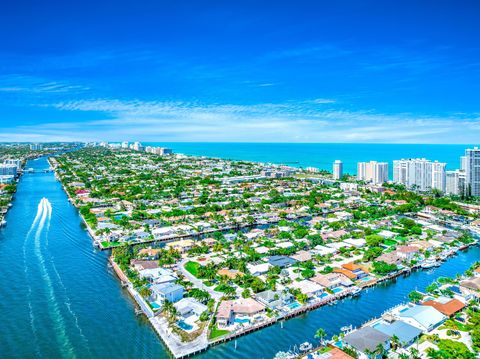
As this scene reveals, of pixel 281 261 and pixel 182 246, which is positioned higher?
pixel 182 246

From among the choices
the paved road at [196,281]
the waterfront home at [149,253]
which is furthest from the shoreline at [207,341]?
the paved road at [196,281]

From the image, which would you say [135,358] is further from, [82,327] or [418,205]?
[418,205]

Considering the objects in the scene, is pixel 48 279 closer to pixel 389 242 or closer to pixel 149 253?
pixel 149 253

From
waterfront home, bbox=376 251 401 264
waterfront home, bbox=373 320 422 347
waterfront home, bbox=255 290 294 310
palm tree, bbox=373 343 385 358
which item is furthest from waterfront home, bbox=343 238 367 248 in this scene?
palm tree, bbox=373 343 385 358

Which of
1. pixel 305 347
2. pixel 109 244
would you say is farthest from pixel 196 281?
pixel 109 244

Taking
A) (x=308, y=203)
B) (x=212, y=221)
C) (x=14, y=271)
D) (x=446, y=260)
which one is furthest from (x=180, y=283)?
(x=308, y=203)

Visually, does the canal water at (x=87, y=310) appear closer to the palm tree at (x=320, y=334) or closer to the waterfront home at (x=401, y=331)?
the palm tree at (x=320, y=334)
